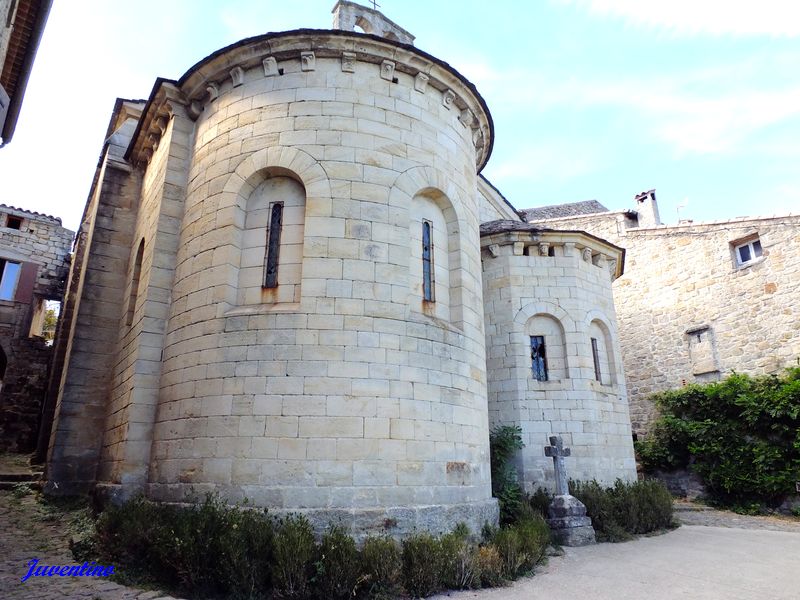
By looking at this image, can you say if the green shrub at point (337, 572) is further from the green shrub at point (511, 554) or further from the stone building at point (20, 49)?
the stone building at point (20, 49)

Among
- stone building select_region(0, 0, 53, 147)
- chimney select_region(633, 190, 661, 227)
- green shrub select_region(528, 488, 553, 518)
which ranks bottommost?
green shrub select_region(528, 488, 553, 518)

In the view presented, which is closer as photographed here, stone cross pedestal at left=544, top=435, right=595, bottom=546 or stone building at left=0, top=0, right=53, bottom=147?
stone building at left=0, top=0, right=53, bottom=147

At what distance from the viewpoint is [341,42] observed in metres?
8.09

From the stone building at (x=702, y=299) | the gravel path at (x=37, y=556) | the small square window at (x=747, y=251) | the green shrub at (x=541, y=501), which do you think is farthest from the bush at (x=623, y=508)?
the small square window at (x=747, y=251)

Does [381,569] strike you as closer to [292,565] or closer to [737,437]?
[292,565]

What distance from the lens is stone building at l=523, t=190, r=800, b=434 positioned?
16109mm

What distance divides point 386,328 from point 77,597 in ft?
14.0

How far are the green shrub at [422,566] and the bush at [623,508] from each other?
15.0ft

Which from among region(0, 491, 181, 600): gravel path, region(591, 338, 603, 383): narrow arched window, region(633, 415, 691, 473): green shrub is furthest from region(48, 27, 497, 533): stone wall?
region(633, 415, 691, 473): green shrub

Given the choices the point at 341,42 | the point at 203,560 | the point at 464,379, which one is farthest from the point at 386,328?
the point at 341,42

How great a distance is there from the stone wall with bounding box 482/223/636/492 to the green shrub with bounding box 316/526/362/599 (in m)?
6.19

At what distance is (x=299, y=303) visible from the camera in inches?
276

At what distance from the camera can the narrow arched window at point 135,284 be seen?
951cm

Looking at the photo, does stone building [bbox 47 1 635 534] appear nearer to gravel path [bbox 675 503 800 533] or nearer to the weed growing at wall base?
the weed growing at wall base
